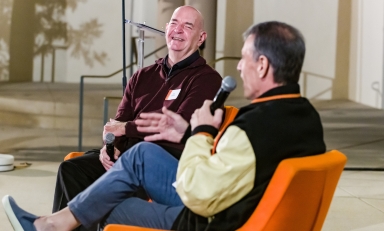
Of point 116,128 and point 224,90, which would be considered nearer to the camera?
point 224,90

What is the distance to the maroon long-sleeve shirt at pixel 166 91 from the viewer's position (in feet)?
7.34

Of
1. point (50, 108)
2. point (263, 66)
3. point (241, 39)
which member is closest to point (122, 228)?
point (263, 66)

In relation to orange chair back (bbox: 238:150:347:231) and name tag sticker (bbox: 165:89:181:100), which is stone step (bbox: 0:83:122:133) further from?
orange chair back (bbox: 238:150:347:231)

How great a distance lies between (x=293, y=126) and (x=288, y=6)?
6963 millimetres

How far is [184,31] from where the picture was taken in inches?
95.0

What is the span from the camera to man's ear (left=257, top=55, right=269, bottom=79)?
148 centimetres

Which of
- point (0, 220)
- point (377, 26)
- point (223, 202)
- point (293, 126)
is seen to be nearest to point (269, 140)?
point (293, 126)

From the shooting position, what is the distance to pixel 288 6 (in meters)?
8.16

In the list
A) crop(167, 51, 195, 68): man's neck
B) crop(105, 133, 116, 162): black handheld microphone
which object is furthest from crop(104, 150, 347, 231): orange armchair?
crop(167, 51, 195, 68): man's neck

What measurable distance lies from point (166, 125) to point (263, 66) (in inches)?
21.1

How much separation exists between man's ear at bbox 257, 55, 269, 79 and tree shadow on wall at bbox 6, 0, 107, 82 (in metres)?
6.90

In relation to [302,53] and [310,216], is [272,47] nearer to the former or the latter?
[302,53]

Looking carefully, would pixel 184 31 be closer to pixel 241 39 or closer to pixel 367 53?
pixel 241 39

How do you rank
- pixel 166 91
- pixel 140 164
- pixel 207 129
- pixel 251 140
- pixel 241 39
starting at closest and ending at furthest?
pixel 251 140 → pixel 207 129 → pixel 140 164 → pixel 166 91 → pixel 241 39
